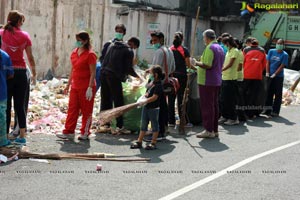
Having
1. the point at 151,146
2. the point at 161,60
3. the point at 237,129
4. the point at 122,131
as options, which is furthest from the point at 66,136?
the point at 237,129

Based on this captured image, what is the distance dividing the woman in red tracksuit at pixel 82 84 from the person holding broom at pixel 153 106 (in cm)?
94

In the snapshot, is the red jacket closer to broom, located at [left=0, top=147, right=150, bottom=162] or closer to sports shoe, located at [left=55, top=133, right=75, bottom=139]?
sports shoe, located at [left=55, top=133, right=75, bottom=139]

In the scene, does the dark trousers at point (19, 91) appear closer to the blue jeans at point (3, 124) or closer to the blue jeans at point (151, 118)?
the blue jeans at point (3, 124)

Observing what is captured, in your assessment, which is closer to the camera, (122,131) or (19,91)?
(19,91)

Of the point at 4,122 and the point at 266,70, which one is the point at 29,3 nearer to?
the point at 266,70

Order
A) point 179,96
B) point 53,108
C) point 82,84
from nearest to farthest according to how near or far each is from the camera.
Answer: point 82,84
point 179,96
point 53,108

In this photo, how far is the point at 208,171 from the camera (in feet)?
25.2

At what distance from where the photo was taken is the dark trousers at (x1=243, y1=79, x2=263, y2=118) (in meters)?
13.1

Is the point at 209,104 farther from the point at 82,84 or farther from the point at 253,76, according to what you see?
the point at 253,76

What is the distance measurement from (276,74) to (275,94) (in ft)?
1.68

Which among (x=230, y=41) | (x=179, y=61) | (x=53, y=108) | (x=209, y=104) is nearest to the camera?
(x=209, y=104)

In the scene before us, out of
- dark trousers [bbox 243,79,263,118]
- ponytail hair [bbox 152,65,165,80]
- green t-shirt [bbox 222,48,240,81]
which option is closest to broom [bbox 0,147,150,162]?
ponytail hair [bbox 152,65,165,80]

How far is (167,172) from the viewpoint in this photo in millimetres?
7488

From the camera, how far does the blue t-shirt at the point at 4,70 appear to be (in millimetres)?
8023
